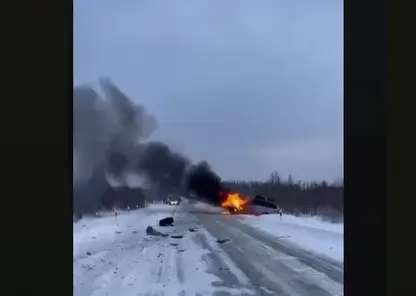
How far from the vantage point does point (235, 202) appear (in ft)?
3.22

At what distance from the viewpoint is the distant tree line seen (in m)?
0.80

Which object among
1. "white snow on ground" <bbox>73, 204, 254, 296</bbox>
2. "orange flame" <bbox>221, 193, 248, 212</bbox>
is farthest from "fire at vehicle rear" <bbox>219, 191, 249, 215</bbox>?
"white snow on ground" <bbox>73, 204, 254, 296</bbox>

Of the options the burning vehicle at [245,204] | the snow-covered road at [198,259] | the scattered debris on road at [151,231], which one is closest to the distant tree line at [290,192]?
the burning vehicle at [245,204]

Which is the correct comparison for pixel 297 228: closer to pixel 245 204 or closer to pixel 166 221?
pixel 245 204

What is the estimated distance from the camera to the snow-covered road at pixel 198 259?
3.09 feet

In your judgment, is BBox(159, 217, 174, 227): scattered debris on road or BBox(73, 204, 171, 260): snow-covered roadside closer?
BBox(73, 204, 171, 260): snow-covered roadside

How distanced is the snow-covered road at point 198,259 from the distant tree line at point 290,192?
112mm

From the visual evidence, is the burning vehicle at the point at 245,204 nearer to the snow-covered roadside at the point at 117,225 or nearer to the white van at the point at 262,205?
the white van at the point at 262,205

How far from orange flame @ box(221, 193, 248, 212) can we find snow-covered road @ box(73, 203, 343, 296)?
44 mm

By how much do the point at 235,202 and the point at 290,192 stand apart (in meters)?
0.15

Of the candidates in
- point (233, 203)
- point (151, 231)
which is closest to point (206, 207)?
point (233, 203)

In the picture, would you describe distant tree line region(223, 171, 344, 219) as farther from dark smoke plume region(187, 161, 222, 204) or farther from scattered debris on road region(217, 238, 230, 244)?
scattered debris on road region(217, 238, 230, 244)
